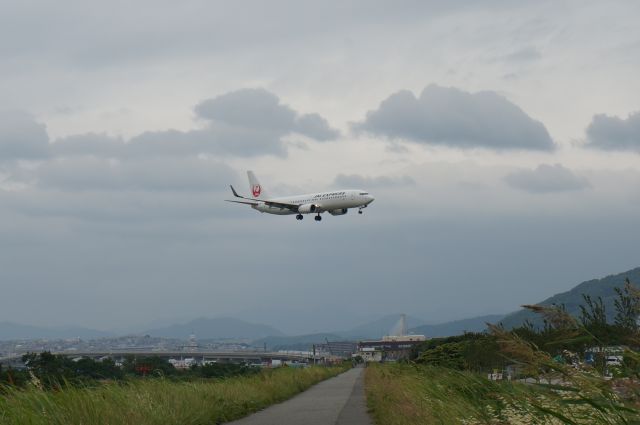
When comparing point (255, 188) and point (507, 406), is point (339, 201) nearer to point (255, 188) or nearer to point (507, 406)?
point (255, 188)

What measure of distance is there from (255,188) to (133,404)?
117 metres

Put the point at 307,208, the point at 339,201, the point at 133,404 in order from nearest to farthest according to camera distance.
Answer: the point at 133,404 < the point at 307,208 < the point at 339,201

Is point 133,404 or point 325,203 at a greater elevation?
point 325,203

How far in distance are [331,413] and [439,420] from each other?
13.9 m

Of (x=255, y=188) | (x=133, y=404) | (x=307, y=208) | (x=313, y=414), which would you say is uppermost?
(x=255, y=188)

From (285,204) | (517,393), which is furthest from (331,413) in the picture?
(285,204)

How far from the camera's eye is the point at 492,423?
8.09 meters

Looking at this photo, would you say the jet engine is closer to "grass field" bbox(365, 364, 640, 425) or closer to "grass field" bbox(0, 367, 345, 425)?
"grass field" bbox(0, 367, 345, 425)

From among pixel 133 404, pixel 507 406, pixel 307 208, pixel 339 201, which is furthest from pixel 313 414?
pixel 339 201

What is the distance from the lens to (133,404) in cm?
1703

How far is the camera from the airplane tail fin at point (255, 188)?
132 meters

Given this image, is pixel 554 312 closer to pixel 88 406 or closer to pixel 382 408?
pixel 88 406

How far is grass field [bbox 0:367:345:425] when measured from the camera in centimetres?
1340

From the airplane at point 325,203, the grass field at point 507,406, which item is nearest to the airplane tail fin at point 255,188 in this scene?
the airplane at point 325,203
